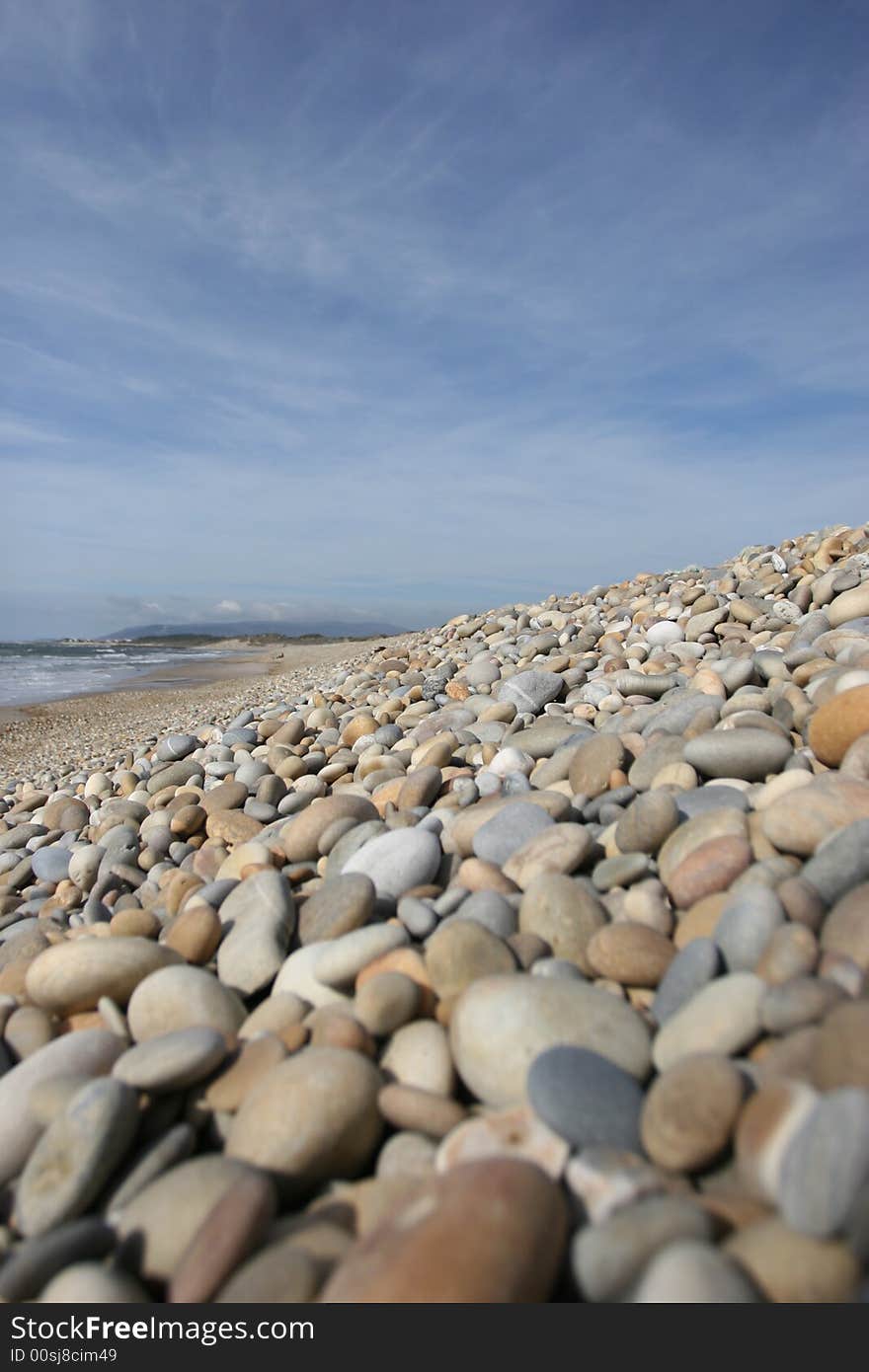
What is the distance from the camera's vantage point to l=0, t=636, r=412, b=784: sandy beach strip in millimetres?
11052

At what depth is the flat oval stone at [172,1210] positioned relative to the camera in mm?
1343

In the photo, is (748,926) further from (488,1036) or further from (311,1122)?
(311,1122)

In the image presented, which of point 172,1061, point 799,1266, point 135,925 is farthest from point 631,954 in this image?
point 135,925

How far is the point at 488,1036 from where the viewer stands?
1634 mm

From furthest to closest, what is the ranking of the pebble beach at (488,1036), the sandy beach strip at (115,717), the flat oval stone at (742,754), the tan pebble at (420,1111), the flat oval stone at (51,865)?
the sandy beach strip at (115,717)
the flat oval stone at (51,865)
the flat oval stone at (742,754)
the tan pebble at (420,1111)
the pebble beach at (488,1036)

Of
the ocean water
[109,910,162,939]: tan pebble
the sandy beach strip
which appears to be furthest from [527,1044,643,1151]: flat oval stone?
the ocean water

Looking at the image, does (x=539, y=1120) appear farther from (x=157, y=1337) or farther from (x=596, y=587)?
(x=596, y=587)

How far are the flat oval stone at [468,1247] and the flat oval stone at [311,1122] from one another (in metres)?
0.24

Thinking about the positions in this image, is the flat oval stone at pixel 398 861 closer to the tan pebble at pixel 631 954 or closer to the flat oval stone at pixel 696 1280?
the tan pebble at pixel 631 954

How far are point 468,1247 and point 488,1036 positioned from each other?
492mm

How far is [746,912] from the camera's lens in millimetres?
1744

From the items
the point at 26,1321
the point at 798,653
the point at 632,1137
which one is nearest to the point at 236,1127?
the point at 26,1321

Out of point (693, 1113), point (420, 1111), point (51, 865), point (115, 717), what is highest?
point (693, 1113)

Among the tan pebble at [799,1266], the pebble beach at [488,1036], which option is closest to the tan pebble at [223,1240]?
the pebble beach at [488,1036]
